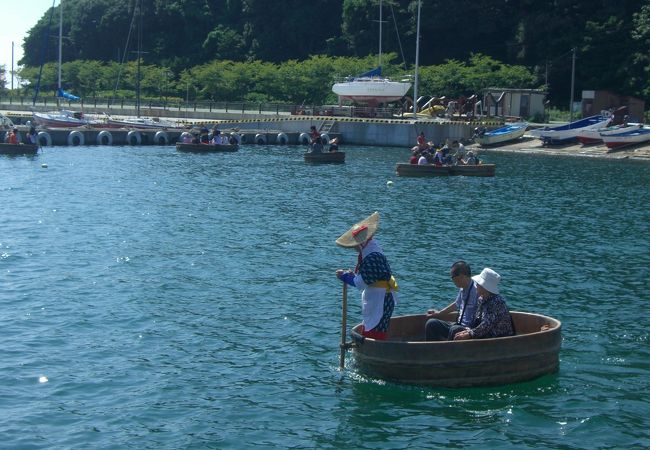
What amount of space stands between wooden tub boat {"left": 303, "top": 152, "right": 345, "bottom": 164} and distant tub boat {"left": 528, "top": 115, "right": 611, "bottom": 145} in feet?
65.4

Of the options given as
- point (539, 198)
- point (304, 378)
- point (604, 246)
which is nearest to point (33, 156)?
point (539, 198)

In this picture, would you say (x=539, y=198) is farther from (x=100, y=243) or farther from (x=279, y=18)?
(x=279, y=18)

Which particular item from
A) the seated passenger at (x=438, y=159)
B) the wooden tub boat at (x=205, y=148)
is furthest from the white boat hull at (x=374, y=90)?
the seated passenger at (x=438, y=159)

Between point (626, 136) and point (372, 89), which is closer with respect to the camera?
point (626, 136)

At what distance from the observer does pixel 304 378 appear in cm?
1616

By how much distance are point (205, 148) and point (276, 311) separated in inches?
1703

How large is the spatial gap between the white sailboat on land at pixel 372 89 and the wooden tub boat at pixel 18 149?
31.8 m

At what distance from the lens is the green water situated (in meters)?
14.2

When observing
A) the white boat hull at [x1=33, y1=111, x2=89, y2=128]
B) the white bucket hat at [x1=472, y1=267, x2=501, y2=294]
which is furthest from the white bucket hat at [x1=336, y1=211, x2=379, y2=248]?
the white boat hull at [x1=33, y1=111, x2=89, y2=128]

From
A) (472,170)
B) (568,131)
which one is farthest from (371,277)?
(568,131)

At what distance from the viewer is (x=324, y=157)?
5641 centimetres

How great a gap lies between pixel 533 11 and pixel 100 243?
72.7 metres

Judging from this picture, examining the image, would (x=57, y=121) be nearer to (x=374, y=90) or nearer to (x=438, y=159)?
(x=374, y=90)

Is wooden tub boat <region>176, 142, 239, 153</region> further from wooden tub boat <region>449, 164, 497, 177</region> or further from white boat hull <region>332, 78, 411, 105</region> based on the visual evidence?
white boat hull <region>332, 78, 411, 105</region>
